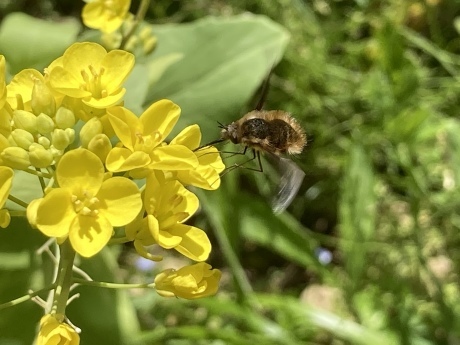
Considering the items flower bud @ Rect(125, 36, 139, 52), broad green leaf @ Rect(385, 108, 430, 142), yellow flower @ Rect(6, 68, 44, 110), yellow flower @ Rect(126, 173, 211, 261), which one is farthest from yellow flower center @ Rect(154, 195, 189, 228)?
broad green leaf @ Rect(385, 108, 430, 142)

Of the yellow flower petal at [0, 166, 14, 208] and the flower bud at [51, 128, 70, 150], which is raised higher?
the yellow flower petal at [0, 166, 14, 208]

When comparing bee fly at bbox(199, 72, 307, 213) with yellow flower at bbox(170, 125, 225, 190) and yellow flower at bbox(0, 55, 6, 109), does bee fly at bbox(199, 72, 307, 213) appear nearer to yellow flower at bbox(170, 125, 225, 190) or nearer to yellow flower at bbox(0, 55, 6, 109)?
yellow flower at bbox(170, 125, 225, 190)

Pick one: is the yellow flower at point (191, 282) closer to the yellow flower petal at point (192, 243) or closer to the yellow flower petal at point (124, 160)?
the yellow flower petal at point (192, 243)

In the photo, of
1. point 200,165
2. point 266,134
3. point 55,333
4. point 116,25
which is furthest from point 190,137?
point 116,25

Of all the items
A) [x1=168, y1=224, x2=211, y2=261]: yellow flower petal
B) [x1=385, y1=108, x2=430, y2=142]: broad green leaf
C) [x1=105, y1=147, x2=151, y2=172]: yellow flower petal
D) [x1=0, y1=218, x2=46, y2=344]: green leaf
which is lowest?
[x1=0, y1=218, x2=46, y2=344]: green leaf

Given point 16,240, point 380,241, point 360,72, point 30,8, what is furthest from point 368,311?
point 30,8

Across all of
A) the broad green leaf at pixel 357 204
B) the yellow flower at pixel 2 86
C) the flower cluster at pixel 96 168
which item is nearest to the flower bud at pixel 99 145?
the flower cluster at pixel 96 168

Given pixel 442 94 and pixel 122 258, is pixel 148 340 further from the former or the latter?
pixel 442 94

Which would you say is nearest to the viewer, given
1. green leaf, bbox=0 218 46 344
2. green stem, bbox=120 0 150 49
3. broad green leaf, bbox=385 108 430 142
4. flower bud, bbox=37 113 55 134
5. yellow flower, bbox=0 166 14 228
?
yellow flower, bbox=0 166 14 228
